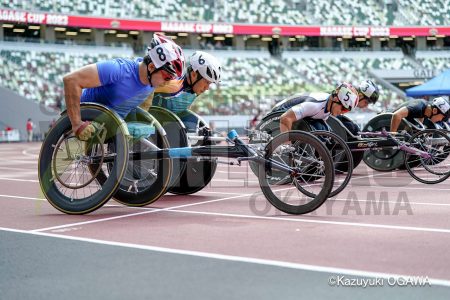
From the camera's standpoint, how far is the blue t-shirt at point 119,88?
5742 mm

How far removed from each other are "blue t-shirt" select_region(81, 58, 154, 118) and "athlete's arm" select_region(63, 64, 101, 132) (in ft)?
0.26

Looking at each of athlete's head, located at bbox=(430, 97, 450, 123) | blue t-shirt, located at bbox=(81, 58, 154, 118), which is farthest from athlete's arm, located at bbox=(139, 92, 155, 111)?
athlete's head, located at bbox=(430, 97, 450, 123)

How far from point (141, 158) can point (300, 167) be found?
1.54 meters

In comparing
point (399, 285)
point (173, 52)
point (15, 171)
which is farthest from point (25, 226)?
point (15, 171)

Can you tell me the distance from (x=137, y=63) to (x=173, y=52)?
436 mm

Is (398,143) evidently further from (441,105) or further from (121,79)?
(121,79)

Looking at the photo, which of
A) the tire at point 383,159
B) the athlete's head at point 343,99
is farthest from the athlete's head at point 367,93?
the athlete's head at point 343,99

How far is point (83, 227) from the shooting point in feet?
16.7

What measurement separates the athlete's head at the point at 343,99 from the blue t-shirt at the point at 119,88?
313cm

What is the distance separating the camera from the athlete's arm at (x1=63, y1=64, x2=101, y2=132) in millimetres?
5543

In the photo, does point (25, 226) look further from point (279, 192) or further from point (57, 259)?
point (279, 192)

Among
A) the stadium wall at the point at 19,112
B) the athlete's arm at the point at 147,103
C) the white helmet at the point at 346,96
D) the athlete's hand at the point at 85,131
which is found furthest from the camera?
the stadium wall at the point at 19,112

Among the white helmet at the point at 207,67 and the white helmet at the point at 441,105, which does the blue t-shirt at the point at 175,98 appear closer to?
the white helmet at the point at 207,67

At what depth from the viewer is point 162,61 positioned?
18.9 ft
